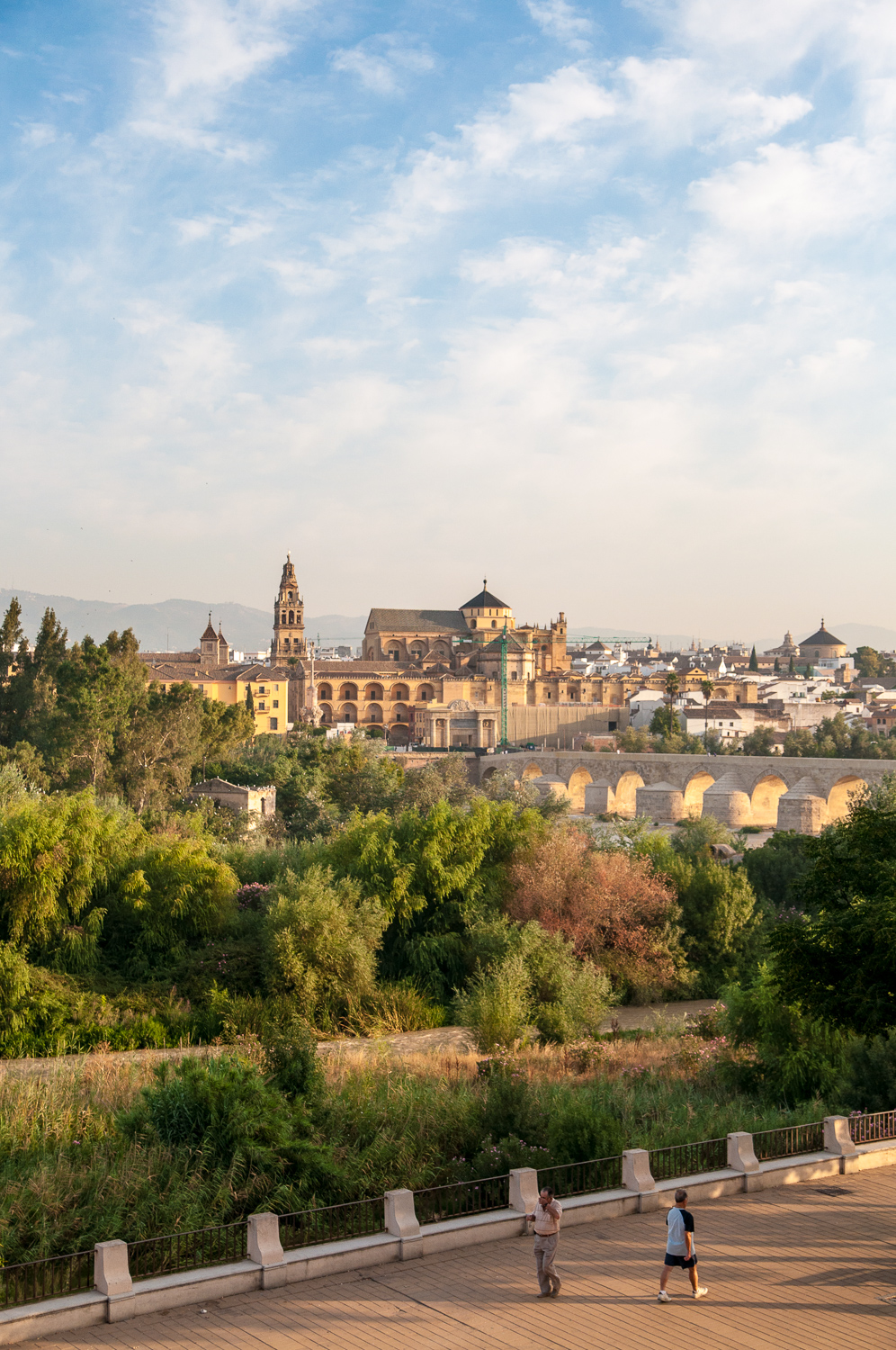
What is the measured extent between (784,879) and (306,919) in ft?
46.9

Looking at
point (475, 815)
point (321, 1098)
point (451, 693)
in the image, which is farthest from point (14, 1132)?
point (451, 693)

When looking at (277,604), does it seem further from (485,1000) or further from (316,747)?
(485,1000)

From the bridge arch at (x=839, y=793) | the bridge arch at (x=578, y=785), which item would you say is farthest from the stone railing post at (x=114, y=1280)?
the bridge arch at (x=578, y=785)

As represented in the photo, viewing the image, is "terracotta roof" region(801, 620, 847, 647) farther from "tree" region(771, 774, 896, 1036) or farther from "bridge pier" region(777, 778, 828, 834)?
"tree" region(771, 774, 896, 1036)

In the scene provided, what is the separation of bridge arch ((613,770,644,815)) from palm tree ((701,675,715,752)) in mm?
13000

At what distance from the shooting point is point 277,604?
372 feet

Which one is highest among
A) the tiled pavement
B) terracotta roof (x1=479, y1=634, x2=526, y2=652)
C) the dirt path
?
terracotta roof (x1=479, y1=634, x2=526, y2=652)

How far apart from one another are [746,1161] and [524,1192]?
203 cm

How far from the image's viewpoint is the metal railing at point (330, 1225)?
8.81m

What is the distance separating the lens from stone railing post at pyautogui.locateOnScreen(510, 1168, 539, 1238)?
884 cm

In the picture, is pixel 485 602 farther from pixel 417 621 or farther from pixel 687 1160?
pixel 687 1160

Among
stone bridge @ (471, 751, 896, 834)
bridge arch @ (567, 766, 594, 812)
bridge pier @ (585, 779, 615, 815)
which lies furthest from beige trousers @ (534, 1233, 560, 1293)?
bridge arch @ (567, 766, 594, 812)

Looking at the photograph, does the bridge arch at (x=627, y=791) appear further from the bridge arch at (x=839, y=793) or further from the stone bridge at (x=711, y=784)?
the bridge arch at (x=839, y=793)

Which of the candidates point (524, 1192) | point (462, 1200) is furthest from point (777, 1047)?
point (524, 1192)
